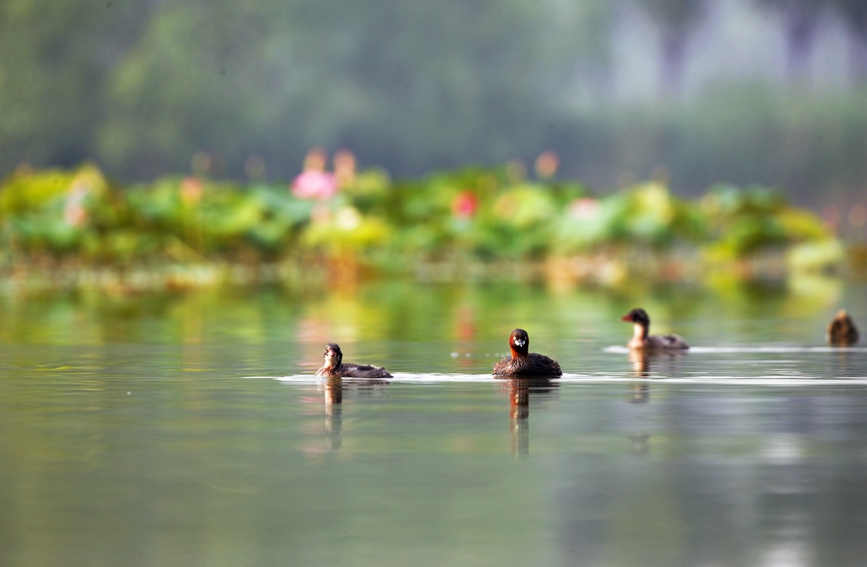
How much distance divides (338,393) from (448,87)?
34029 mm

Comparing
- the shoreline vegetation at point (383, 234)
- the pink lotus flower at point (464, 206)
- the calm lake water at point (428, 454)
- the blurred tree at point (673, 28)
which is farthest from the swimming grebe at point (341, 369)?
the blurred tree at point (673, 28)

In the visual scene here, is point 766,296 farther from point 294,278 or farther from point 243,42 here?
point 243,42

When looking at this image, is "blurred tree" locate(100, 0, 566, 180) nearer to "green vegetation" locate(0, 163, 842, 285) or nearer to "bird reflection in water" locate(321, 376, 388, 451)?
"green vegetation" locate(0, 163, 842, 285)

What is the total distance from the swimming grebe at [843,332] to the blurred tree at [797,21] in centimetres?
2773

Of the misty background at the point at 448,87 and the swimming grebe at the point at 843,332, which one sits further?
the misty background at the point at 448,87

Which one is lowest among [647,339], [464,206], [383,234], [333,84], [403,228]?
[647,339]

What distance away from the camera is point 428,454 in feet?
27.5

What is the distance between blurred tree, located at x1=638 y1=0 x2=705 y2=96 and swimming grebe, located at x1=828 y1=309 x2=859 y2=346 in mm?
27907

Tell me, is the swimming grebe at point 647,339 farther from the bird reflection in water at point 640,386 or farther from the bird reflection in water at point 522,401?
the bird reflection in water at point 522,401

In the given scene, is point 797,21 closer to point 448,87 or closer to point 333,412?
point 448,87

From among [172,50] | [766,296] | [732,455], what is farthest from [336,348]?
[172,50]

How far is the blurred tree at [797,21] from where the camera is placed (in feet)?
139

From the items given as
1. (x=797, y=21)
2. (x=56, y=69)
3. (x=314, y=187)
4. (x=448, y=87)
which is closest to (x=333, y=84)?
(x=448, y=87)

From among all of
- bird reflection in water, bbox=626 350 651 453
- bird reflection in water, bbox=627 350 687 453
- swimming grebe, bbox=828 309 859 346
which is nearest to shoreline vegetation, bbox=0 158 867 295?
swimming grebe, bbox=828 309 859 346
